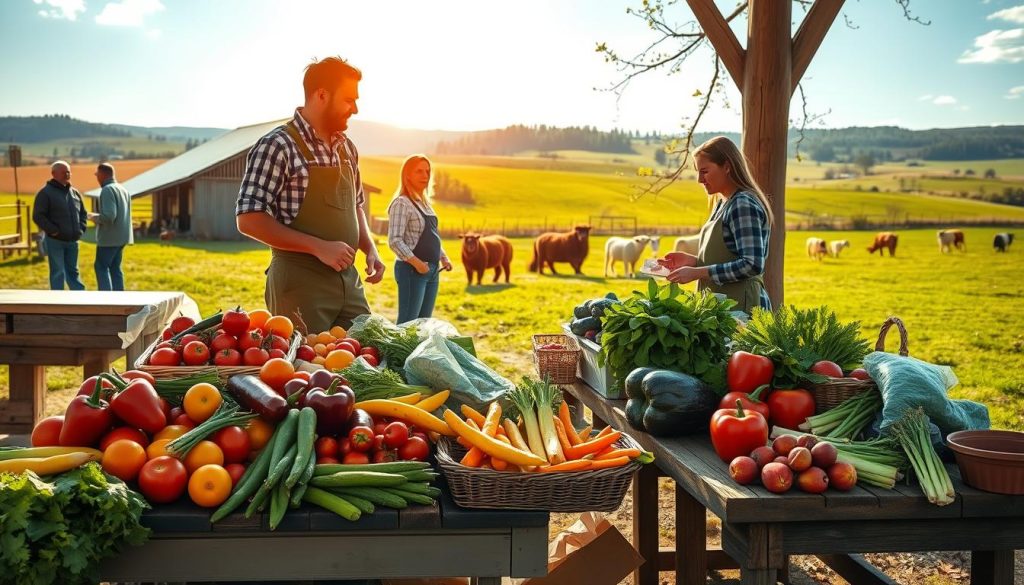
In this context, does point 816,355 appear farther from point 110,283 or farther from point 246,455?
point 110,283

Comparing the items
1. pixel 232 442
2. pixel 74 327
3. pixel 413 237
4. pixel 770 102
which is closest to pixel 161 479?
pixel 232 442

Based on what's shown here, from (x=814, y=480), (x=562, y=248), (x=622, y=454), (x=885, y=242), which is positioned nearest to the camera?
(x=814, y=480)

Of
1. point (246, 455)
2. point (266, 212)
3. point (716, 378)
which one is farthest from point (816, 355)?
point (266, 212)

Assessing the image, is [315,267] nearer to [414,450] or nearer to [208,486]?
[414,450]

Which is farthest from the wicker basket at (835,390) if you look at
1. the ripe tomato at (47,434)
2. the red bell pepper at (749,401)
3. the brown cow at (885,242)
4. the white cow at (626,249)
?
the brown cow at (885,242)

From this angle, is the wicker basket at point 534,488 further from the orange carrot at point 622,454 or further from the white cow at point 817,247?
the white cow at point 817,247

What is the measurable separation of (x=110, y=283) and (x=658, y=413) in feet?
37.9

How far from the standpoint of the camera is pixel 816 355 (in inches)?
127

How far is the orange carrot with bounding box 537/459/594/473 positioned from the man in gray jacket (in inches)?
441

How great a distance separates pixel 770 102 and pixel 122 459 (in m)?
5.01

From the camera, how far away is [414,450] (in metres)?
2.77

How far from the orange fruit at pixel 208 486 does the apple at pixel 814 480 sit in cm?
168

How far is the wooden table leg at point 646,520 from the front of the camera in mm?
3869

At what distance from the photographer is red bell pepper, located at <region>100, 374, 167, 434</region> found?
104 inches
